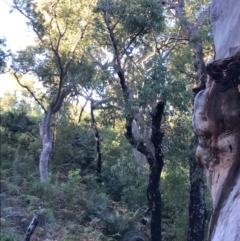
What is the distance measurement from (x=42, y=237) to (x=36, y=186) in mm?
5198

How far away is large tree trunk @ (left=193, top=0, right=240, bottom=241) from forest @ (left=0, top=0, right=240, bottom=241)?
3.58m

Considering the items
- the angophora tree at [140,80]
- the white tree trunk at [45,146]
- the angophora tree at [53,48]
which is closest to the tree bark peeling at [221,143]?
the angophora tree at [140,80]

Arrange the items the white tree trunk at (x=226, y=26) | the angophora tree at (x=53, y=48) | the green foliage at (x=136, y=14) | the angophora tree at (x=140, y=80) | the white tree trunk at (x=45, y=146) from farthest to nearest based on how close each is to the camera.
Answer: the white tree trunk at (x=45, y=146)
the angophora tree at (x=53, y=48)
the green foliage at (x=136, y=14)
the angophora tree at (x=140, y=80)
the white tree trunk at (x=226, y=26)

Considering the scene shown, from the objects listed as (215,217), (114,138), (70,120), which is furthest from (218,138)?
(70,120)

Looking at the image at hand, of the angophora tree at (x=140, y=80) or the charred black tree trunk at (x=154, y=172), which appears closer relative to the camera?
the angophora tree at (x=140, y=80)

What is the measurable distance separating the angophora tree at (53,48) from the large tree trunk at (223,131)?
1405 centimetres

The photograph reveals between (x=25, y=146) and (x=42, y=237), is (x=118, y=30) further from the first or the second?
(x=25, y=146)

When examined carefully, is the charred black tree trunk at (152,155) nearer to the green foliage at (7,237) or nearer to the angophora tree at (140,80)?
the angophora tree at (140,80)

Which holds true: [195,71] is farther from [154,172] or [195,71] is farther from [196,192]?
[196,192]

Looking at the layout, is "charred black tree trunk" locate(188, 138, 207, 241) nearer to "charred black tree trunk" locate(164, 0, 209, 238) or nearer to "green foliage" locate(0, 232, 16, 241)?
"charred black tree trunk" locate(164, 0, 209, 238)

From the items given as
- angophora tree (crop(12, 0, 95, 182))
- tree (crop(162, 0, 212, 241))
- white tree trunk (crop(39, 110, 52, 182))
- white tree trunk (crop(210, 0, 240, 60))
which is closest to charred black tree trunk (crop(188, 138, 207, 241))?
tree (crop(162, 0, 212, 241))

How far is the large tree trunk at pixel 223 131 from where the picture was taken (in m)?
4.14

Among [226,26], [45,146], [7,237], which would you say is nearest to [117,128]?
[45,146]

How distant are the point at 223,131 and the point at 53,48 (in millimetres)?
16476
